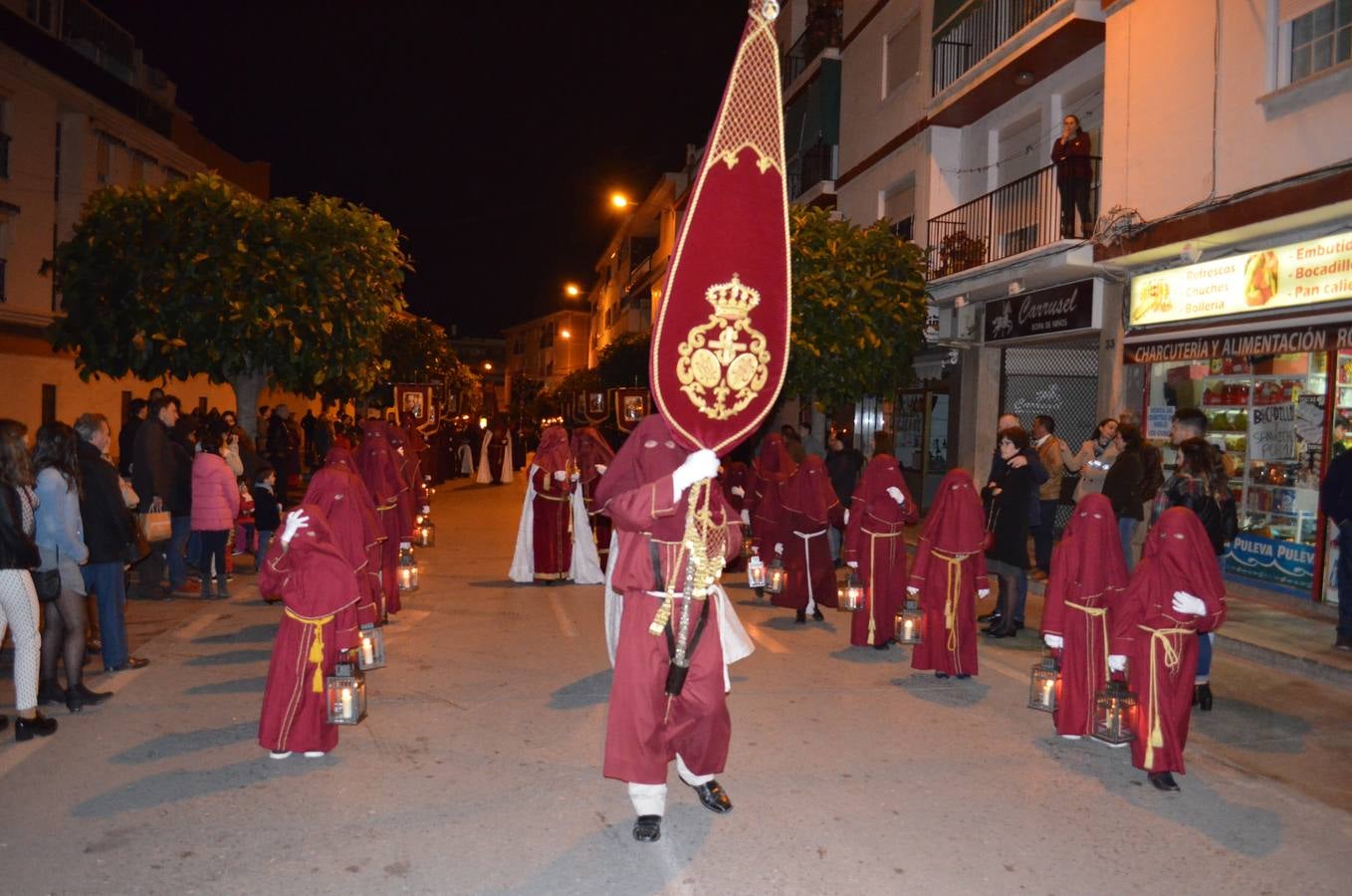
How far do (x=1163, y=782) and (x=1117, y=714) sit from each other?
40 cm

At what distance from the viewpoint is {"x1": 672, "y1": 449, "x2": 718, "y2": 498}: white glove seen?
4512mm

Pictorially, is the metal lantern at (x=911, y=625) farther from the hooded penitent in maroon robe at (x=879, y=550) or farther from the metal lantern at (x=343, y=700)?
the metal lantern at (x=343, y=700)

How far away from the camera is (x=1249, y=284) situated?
452 inches

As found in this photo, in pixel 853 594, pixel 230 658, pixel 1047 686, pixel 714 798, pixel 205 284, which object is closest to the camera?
pixel 714 798

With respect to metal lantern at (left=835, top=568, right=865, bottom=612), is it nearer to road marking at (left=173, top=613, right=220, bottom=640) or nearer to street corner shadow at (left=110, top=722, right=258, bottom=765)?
street corner shadow at (left=110, top=722, right=258, bottom=765)

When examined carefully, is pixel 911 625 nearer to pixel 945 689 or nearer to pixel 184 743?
pixel 945 689

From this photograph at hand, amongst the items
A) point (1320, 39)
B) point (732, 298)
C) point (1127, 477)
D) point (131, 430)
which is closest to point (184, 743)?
point (732, 298)

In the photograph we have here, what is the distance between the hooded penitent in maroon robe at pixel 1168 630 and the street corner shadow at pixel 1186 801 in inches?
6.3

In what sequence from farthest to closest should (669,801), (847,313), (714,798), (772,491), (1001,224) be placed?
(1001,224), (847,313), (772,491), (669,801), (714,798)

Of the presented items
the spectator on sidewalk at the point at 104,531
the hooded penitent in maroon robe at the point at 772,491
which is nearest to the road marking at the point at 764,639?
the hooded penitent in maroon robe at the point at 772,491

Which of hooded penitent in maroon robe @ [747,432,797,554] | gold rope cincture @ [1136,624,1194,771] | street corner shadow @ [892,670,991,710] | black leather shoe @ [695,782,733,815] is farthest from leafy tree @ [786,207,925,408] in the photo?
black leather shoe @ [695,782,733,815]

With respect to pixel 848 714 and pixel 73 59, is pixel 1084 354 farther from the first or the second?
pixel 73 59

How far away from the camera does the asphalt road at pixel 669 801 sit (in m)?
4.32

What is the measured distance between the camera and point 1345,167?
977 cm
